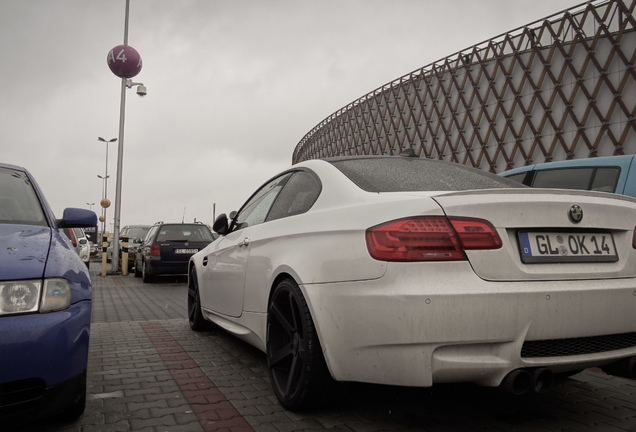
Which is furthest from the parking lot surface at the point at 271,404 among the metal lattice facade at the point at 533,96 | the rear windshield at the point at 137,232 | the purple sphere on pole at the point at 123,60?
the metal lattice facade at the point at 533,96

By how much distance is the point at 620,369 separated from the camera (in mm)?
2371

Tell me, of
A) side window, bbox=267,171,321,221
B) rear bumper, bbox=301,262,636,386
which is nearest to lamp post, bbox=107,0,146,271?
side window, bbox=267,171,321,221

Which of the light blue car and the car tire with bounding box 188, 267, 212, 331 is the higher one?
the light blue car

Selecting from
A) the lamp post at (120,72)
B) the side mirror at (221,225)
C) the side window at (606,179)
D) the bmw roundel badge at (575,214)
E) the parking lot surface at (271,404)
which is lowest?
the parking lot surface at (271,404)

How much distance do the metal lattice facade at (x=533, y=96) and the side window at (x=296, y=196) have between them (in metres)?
25.2

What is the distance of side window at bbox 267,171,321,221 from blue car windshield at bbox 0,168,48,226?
4.71 ft

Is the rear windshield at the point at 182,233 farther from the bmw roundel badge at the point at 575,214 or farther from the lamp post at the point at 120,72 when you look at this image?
the bmw roundel badge at the point at 575,214

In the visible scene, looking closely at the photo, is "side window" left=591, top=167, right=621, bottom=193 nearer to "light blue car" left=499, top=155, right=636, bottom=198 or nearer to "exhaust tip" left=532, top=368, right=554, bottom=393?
"light blue car" left=499, top=155, right=636, bottom=198

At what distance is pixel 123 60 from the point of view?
53.0 ft

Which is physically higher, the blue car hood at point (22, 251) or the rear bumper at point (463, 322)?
the blue car hood at point (22, 251)

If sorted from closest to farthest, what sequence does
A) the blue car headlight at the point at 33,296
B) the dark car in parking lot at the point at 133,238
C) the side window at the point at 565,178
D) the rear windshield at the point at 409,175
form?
the blue car headlight at the point at 33,296, the rear windshield at the point at 409,175, the side window at the point at 565,178, the dark car in parking lot at the point at 133,238

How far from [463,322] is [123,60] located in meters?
16.4

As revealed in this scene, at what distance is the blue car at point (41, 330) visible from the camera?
2.15 metres

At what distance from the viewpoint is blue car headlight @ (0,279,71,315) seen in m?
2.20
